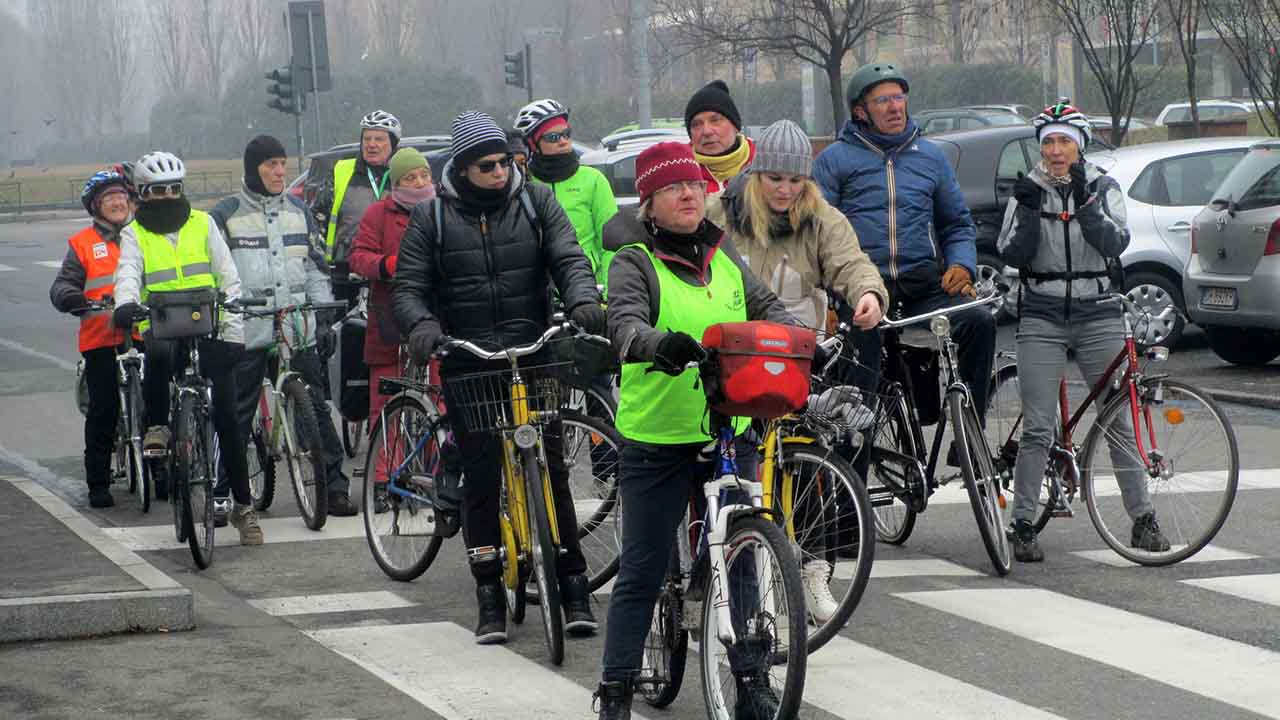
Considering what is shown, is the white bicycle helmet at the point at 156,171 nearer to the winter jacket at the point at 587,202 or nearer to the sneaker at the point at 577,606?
the winter jacket at the point at 587,202

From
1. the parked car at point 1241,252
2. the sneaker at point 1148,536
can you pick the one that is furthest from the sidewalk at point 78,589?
the parked car at point 1241,252

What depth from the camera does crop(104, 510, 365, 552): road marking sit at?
9.55 metres

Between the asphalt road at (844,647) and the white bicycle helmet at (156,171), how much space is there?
5.75 ft

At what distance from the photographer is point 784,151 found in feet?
23.6

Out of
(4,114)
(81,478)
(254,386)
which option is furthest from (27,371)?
(4,114)

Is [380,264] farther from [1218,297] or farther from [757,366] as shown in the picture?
[1218,297]

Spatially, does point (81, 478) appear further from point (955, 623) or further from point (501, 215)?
point (955, 623)

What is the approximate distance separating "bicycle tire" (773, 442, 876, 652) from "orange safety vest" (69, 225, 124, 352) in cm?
522

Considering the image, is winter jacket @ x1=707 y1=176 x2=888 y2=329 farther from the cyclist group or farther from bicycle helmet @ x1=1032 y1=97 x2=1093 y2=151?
bicycle helmet @ x1=1032 y1=97 x2=1093 y2=151

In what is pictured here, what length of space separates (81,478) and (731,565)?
284 inches

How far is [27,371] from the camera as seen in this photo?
17703 millimetres

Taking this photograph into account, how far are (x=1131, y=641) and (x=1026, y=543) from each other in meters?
1.46

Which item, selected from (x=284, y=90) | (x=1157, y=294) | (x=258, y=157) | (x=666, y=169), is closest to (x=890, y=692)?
(x=666, y=169)

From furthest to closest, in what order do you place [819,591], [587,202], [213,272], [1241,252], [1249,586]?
[1241,252]
[587,202]
[213,272]
[1249,586]
[819,591]
